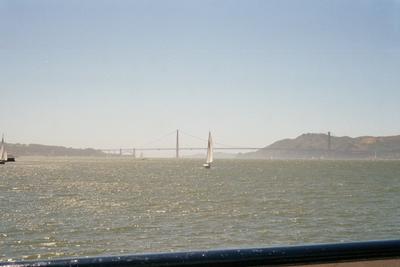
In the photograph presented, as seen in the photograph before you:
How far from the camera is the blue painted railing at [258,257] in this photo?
175 centimetres

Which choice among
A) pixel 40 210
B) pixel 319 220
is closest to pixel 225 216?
pixel 319 220

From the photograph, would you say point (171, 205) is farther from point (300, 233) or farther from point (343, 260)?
point (343, 260)

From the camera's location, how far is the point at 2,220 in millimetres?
27031

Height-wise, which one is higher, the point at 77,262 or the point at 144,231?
the point at 77,262

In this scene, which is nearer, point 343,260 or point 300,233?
point 343,260

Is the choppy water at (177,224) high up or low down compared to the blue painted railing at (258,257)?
down

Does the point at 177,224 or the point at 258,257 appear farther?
the point at 177,224

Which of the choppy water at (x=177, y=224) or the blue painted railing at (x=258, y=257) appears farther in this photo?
the choppy water at (x=177, y=224)

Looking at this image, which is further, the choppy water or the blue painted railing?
the choppy water

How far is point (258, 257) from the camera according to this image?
1949 mm

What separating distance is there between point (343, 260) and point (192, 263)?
627 millimetres

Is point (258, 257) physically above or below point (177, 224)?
above

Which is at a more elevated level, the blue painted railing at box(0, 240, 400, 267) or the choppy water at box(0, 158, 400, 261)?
the blue painted railing at box(0, 240, 400, 267)

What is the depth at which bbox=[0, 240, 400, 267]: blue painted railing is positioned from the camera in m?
1.75
